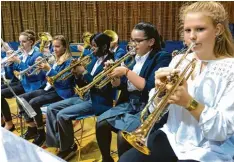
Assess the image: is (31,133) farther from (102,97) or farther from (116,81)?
(116,81)

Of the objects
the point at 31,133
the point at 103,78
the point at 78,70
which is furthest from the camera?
the point at 31,133

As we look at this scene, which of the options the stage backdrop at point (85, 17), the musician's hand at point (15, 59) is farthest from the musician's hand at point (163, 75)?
the stage backdrop at point (85, 17)

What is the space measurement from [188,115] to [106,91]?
1.24m

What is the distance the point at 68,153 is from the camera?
265 centimetres

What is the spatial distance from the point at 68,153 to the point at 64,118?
44 centimetres

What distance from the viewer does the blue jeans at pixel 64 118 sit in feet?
7.93

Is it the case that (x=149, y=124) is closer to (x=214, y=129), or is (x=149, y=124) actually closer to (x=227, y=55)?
(x=214, y=129)

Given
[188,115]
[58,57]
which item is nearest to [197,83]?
[188,115]

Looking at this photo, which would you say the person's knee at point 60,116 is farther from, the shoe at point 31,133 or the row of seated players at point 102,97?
the shoe at point 31,133

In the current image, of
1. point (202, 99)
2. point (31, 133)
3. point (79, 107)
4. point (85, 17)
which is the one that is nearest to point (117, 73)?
point (79, 107)

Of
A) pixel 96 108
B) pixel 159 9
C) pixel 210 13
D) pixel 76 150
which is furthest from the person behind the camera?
pixel 159 9

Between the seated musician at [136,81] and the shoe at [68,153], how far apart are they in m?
0.59

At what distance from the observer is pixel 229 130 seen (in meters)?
1.12

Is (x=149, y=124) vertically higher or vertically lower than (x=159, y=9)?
lower
